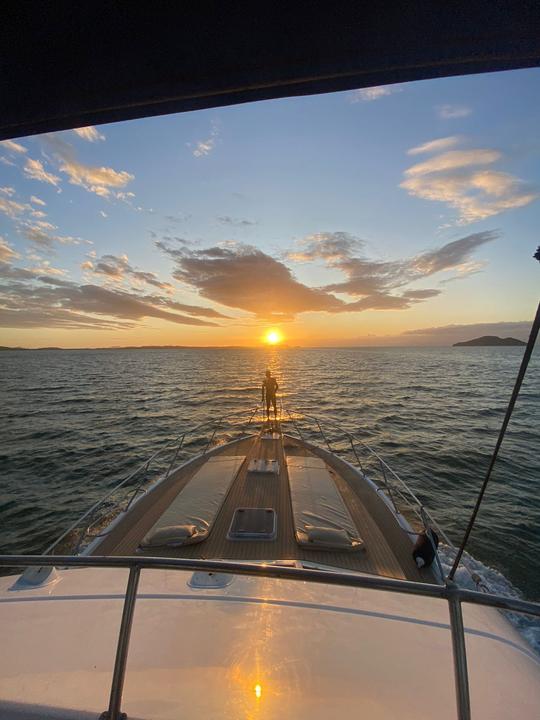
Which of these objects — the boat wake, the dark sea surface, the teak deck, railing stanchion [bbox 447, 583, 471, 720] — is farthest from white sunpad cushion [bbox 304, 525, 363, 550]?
the dark sea surface

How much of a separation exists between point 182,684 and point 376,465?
42.8 feet

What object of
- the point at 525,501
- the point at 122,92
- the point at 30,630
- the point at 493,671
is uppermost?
the point at 122,92

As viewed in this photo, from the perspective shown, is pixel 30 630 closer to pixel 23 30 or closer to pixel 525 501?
pixel 23 30

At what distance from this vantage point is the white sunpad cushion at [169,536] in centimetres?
562

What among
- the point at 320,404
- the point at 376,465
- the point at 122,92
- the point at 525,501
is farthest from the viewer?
the point at 320,404

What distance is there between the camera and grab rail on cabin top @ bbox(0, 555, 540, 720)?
1362 mm

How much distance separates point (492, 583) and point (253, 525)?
20.6 feet

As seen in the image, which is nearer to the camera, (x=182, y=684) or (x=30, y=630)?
(x=182, y=684)

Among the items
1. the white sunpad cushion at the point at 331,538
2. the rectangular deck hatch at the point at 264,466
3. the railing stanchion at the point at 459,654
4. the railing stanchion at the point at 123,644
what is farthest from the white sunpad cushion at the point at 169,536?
the railing stanchion at the point at 459,654

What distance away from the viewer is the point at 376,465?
13922 millimetres

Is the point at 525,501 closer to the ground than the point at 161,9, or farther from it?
closer to the ground

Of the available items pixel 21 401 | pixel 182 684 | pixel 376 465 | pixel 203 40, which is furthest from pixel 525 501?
pixel 21 401

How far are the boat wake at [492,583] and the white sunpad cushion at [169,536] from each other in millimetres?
5061

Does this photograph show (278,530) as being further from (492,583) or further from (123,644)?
(492,583)
